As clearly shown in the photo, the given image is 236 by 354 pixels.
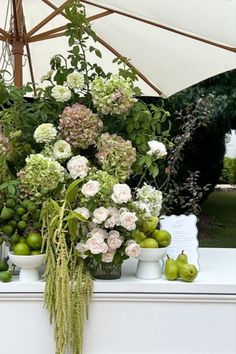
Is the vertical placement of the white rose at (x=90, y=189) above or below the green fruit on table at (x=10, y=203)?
above

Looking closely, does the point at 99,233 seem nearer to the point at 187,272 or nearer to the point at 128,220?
the point at 128,220

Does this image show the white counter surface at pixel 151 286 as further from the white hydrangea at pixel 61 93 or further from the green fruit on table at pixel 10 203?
the white hydrangea at pixel 61 93

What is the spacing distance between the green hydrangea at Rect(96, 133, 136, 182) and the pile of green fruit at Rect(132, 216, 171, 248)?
168 mm

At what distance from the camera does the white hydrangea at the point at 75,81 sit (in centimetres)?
150

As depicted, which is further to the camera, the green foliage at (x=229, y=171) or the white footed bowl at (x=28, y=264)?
the green foliage at (x=229, y=171)

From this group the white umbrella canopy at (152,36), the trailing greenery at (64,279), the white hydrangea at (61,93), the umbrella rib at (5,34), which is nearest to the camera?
the trailing greenery at (64,279)

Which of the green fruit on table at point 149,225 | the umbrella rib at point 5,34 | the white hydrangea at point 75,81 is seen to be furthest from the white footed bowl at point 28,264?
the umbrella rib at point 5,34

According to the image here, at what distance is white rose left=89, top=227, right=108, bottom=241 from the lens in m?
1.31

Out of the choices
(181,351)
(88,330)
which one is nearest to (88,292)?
(88,330)

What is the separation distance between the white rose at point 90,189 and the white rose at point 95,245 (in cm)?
12

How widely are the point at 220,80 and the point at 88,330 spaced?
4.30m

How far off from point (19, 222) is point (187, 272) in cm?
53

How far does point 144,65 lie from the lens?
2.90m

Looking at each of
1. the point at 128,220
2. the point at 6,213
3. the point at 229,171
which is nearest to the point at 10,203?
the point at 6,213
